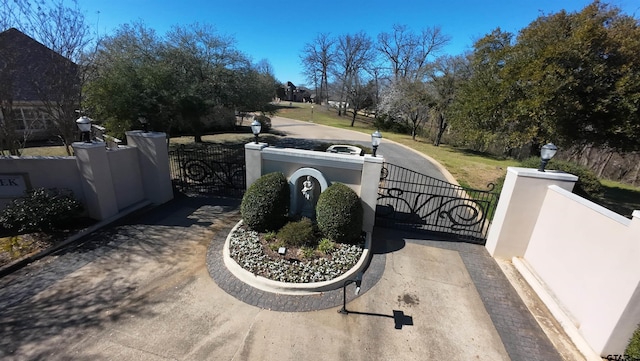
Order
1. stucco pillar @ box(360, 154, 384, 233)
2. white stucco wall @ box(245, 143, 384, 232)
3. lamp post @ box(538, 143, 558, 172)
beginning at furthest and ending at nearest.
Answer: white stucco wall @ box(245, 143, 384, 232) < stucco pillar @ box(360, 154, 384, 233) < lamp post @ box(538, 143, 558, 172)

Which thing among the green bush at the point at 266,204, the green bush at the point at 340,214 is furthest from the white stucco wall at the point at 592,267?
the green bush at the point at 266,204

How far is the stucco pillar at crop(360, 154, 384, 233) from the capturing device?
20.5 feet

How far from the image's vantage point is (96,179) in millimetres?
6715

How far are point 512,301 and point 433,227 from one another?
118 inches

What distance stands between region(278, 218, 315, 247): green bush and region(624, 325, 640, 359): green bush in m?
5.19

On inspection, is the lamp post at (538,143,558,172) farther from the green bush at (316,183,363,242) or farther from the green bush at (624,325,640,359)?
the green bush at (316,183,363,242)

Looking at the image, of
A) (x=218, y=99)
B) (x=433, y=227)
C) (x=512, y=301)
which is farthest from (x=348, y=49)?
(x=512, y=301)

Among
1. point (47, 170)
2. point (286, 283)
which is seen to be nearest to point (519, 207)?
point (286, 283)

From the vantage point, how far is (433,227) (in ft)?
25.9

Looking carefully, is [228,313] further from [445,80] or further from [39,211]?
[445,80]

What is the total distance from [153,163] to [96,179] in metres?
1.58

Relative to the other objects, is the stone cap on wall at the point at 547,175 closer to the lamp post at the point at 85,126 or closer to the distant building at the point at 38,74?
the lamp post at the point at 85,126

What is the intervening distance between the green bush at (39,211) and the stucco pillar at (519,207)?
10.9 meters

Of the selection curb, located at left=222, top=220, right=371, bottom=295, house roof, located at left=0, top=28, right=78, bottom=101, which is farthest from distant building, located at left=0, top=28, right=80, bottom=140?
curb, located at left=222, top=220, right=371, bottom=295
